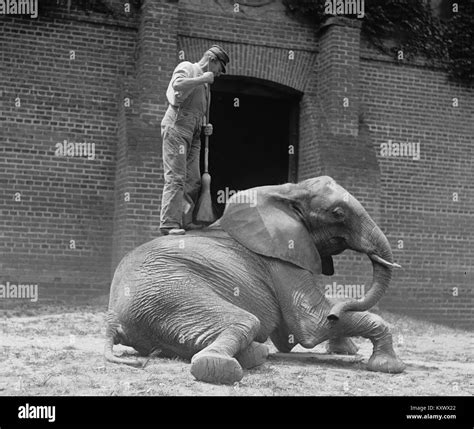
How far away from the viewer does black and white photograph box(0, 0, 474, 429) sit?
5668 millimetres

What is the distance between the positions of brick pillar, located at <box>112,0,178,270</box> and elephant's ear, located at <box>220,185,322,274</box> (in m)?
4.42

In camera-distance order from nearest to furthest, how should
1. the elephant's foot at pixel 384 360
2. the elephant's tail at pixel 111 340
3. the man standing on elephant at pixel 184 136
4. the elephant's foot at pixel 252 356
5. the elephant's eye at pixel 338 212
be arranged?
the elephant's foot at pixel 252 356, the elephant's tail at pixel 111 340, the elephant's foot at pixel 384 360, the elephant's eye at pixel 338 212, the man standing on elephant at pixel 184 136

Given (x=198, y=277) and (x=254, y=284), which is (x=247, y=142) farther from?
(x=198, y=277)

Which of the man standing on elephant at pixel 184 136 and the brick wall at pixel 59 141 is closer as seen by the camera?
the man standing on elephant at pixel 184 136

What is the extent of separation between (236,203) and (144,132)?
15.3 ft

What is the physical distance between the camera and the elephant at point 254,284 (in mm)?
5648

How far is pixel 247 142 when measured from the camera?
17156mm

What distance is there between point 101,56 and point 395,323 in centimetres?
609

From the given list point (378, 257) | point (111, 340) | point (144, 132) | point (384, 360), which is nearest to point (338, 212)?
point (378, 257)

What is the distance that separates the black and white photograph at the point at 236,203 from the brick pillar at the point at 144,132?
0.10ft

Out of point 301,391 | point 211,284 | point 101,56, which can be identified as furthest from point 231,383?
point 101,56

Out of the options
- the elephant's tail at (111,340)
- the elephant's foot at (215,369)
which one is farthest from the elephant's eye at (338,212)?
the elephant's tail at (111,340)

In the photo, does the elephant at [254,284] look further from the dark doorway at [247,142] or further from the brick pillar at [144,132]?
the dark doorway at [247,142]
